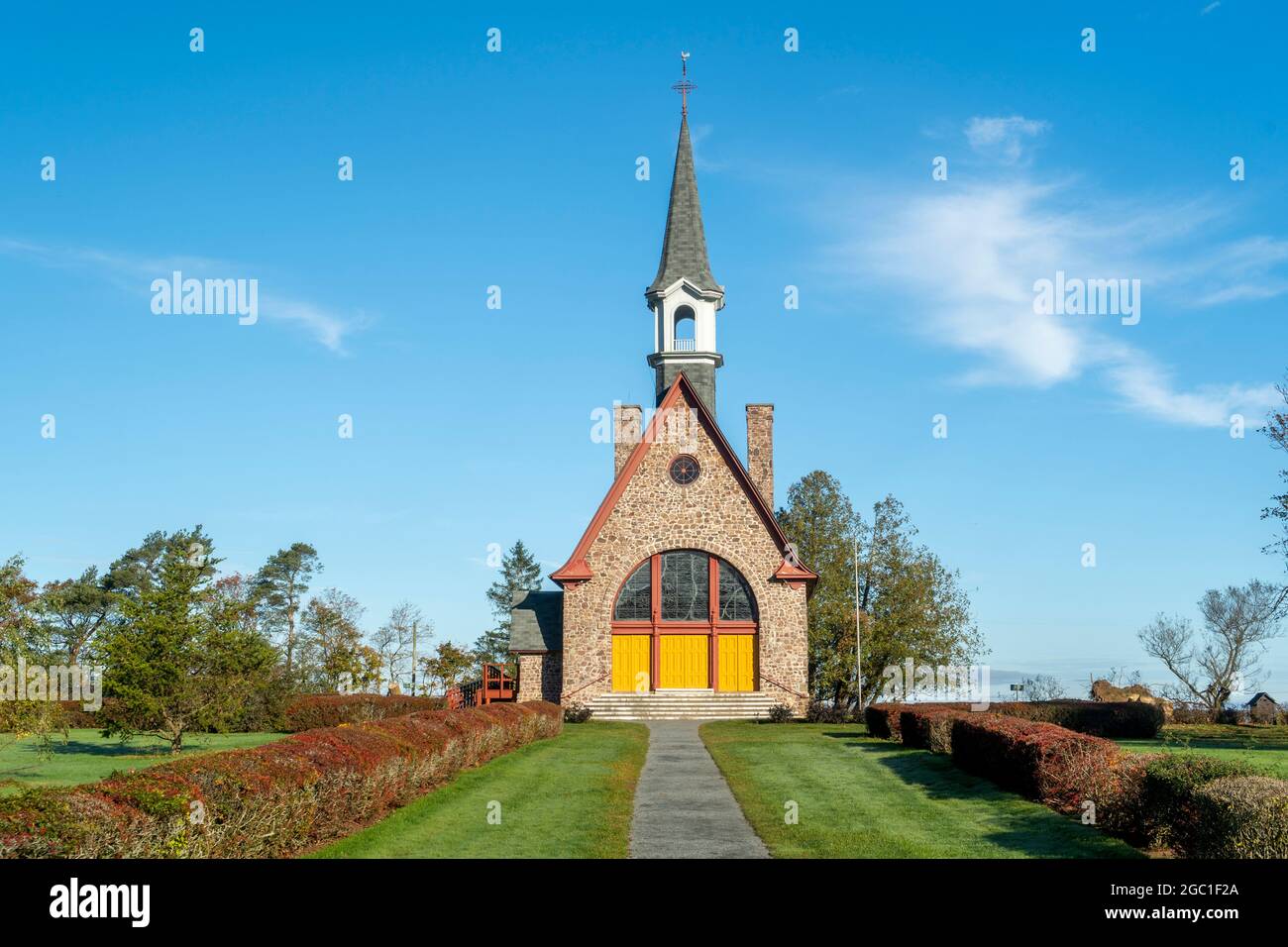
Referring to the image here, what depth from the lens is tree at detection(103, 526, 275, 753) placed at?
26.6 meters

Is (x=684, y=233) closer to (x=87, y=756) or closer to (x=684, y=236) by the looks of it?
(x=684, y=236)

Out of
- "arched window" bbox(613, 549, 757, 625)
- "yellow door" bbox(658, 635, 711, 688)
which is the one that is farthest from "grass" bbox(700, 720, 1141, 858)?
"arched window" bbox(613, 549, 757, 625)

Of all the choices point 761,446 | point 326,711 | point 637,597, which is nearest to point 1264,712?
point 761,446

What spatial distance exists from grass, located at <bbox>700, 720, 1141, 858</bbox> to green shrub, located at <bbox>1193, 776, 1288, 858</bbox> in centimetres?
110

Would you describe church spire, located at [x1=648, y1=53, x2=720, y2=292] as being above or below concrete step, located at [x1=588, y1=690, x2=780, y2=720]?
above

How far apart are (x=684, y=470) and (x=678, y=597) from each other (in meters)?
4.94

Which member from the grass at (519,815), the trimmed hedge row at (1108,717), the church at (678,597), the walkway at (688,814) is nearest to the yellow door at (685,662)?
the church at (678,597)

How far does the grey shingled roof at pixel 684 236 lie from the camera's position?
155ft

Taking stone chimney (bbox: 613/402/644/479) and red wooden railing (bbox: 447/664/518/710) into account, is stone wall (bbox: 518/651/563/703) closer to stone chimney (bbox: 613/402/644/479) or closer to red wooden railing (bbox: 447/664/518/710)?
red wooden railing (bbox: 447/664/518/710)

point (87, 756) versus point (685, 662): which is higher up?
point (685, 662)

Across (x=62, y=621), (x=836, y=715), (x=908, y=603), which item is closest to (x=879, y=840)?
(x=836, y=715)

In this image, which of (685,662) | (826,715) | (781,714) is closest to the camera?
(781,714)

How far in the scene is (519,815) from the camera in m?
15.5
